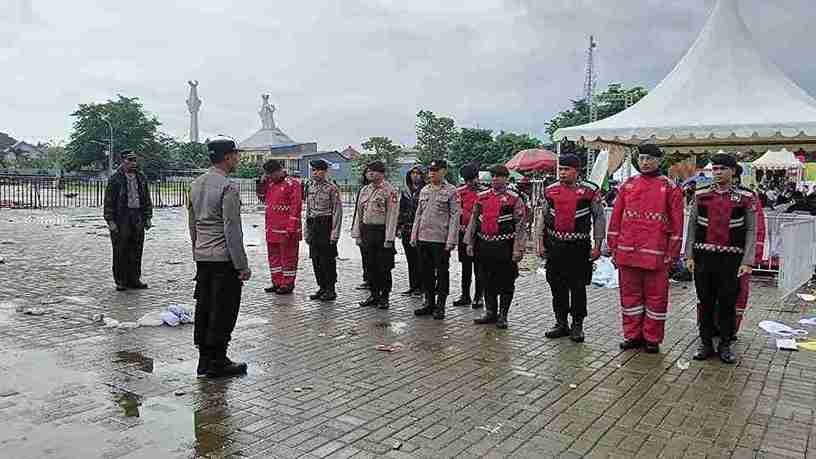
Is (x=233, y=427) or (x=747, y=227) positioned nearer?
(x=233, y=427)

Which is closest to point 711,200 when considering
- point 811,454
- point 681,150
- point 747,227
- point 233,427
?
point 747,227

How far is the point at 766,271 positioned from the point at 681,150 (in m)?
4.57

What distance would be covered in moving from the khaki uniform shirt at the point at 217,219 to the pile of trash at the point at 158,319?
2149mm

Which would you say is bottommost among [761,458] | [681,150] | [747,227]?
[761,458]

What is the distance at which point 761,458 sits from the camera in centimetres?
399

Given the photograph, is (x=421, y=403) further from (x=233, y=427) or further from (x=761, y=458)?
(x=761, y=458)

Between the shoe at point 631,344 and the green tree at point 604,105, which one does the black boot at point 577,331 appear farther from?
the green tree at point 604,105

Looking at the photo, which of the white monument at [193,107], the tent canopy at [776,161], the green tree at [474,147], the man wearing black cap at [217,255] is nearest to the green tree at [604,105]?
the green tree at [474,147]

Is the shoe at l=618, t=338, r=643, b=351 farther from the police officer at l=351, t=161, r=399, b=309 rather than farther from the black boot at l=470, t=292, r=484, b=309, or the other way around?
the police officer at l=351, t=161, r=399, b=309

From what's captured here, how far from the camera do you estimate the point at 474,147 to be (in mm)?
40781

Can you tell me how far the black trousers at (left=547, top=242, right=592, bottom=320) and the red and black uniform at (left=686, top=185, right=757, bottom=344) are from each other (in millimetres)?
1012

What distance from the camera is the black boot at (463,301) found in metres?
8.69

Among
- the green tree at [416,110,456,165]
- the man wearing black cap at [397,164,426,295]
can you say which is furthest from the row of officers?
the green tree at [416,110,456,165]

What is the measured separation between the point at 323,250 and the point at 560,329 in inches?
131
